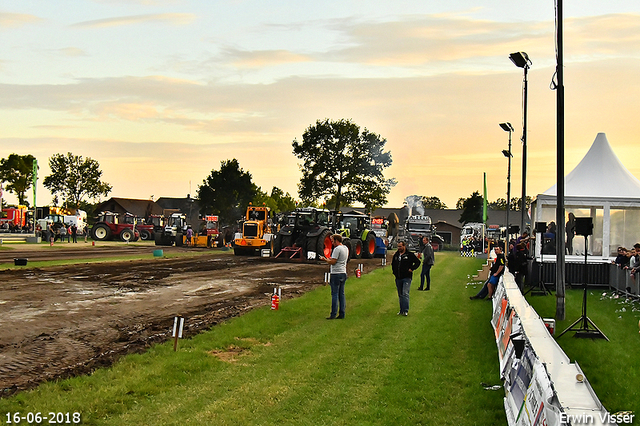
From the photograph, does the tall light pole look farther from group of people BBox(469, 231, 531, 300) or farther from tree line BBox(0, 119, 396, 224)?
tree line BBox(0, 119, 396, 224)

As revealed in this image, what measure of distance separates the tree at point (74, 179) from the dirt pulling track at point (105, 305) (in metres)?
85.3

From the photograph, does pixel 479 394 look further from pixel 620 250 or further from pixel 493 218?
pixel 493 218

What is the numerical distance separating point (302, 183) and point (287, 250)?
172 ft

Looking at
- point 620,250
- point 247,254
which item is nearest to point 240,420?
point 620,250

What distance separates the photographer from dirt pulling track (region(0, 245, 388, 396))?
9.83 meters

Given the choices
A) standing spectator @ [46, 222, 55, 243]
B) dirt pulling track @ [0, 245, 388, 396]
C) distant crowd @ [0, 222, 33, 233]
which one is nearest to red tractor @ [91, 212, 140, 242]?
standing spectator @ [46, 222, 55, 243]

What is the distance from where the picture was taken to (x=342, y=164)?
279ft

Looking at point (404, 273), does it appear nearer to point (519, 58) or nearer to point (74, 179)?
point (519, 58)

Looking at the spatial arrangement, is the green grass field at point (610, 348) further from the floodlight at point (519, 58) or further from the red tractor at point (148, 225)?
the red tractor at point (148, 225)

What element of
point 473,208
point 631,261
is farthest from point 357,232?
point 473,208

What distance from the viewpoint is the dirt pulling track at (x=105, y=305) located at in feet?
32.2

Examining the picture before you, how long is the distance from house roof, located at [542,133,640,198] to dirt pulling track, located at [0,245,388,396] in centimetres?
994

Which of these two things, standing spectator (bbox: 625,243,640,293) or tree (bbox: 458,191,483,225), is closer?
standing spectator (bbox: 625,243,640,293)

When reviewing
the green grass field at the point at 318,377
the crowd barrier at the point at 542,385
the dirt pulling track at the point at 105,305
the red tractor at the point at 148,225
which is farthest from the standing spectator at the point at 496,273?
the red tractor at the point at 148,225
